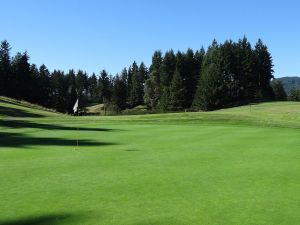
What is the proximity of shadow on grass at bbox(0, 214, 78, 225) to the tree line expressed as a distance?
307 ft

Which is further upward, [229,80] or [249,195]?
[229,80]

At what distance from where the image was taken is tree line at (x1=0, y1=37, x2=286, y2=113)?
106 metres

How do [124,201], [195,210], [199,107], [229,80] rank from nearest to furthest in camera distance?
[195,210], [124,201], [199,107], [229,80]

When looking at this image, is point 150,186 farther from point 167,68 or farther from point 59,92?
point 59,92

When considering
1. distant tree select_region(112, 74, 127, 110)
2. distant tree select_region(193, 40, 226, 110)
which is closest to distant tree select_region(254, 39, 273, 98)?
distant tree select_region(193, 40, 226, 110)

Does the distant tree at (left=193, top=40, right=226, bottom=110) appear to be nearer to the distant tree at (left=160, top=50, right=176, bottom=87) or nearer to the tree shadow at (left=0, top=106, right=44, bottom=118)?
the distant tree at (left=160, top=50, right=176, bottom=87)

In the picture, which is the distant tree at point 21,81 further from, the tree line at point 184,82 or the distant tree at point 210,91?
the distant tree at point 210,91

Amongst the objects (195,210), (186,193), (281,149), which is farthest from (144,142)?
(195,210)

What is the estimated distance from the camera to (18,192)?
30.3 ft

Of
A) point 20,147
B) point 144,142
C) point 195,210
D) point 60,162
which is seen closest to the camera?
point 195,210

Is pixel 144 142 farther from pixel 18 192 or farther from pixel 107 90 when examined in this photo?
pixel 107 90

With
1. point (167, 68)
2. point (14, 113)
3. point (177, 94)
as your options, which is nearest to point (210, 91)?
point (177, 94)

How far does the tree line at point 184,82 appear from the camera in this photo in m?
106

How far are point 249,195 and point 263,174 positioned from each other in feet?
8.46
